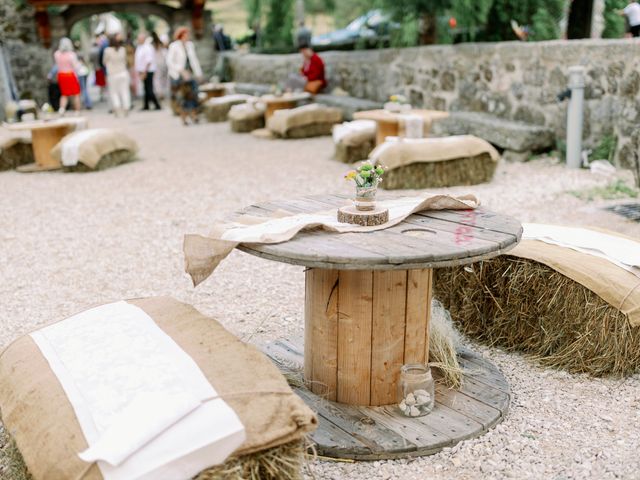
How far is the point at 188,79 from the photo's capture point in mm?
12531

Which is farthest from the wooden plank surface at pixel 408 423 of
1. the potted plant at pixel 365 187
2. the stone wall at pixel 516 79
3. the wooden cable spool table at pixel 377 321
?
the stone wall at pixel 516 79

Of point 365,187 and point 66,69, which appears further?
point 66,69

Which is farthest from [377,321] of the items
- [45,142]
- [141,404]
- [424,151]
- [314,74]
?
[314,74]

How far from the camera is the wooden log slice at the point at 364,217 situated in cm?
272

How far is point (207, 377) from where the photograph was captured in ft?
6.89

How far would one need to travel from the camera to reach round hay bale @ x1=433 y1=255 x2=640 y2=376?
298 cm

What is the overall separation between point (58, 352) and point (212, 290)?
192 centimetres

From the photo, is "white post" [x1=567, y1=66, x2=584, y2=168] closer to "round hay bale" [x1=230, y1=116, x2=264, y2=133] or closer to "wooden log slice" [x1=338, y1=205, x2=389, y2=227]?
"wooden log slice" [x1=338, y1=205, x2=389, y2=227]

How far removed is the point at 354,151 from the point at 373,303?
5909 mm

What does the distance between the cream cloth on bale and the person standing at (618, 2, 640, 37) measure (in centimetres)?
971

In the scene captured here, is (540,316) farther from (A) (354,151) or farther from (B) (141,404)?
(A) (354,151)

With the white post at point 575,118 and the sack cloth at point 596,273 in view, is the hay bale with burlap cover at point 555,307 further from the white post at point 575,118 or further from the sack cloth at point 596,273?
the white post at point 575,118

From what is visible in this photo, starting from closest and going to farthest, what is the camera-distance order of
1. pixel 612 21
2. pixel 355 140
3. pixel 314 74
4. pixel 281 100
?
pixel 355 140 → pixel 612 21 → pixel 281 100 → pixel 314 74

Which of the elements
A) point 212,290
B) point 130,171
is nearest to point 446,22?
point 130,171
